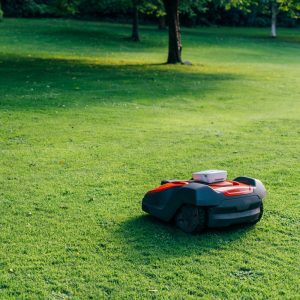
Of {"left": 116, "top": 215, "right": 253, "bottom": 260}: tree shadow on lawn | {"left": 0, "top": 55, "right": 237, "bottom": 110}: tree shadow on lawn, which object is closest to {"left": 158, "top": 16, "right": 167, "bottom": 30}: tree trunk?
{"left": 0, "top": 55, "right": 237, "bottom": 110}: tree shadow on lawn

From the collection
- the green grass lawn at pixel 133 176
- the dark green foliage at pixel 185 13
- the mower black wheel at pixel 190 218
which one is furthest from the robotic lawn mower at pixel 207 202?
the dark green foliage at pixel 185 13

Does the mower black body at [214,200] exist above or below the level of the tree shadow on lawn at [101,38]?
above

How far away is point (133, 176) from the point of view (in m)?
7.54

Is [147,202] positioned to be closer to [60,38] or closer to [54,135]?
[54,135]

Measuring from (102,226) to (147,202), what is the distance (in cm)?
51

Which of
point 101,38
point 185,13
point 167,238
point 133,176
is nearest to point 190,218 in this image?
point 167,238

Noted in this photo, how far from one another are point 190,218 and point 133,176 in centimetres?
216

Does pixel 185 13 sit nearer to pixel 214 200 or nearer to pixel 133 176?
pixel 133 176

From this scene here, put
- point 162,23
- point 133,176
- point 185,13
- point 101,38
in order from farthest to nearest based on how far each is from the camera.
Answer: point 185,13 → point 162,23 → point 101,38 → point 133,176

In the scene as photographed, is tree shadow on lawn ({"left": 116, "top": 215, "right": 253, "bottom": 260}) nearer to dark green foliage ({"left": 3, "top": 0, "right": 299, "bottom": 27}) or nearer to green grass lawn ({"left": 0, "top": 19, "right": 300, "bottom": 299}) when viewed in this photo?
green grass lawn ({"left": 0, "top": 19, "right": 300, "bottom": 299})

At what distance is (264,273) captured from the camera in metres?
4.79

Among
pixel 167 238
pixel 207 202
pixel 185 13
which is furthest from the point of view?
pixel 185 13

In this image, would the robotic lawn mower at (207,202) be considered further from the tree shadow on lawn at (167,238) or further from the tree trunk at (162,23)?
the tree trunk at (162,23)

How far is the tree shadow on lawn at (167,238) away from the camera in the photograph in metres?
5.16
